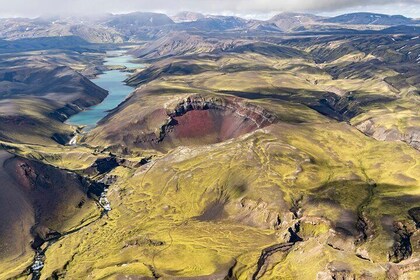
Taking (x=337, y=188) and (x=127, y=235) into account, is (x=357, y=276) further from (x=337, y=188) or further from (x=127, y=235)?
(x=127, y=235)

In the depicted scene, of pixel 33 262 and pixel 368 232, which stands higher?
pixel 368 232

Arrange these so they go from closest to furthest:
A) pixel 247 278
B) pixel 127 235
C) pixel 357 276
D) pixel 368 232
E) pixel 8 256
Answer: pixel 357 276 → pixel 247 278 → pixel 368 232 → pixel 8 256 → pixel 127 235

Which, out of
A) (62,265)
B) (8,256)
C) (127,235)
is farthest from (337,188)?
(8,256)

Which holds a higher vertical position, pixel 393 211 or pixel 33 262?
pixel 393 211

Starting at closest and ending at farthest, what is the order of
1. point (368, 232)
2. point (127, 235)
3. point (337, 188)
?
point (368, 232)
point (127, 235)
point (337, 188)

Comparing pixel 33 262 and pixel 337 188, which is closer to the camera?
pixel 33 262

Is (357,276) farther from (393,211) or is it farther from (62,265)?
(62,265)

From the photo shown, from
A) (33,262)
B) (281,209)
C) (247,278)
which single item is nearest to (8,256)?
(33,262)

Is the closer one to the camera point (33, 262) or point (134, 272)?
point (134, 272)

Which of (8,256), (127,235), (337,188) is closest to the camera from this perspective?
(8,256)
